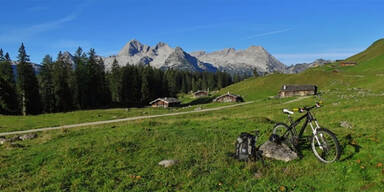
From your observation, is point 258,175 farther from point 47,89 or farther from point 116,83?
point 116,83

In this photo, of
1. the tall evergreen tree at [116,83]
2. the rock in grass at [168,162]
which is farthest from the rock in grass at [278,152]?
the tall evergreen tree at [116,83]

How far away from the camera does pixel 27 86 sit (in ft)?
217

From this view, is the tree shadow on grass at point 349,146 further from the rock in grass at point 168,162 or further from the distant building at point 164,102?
the distant building at point 164,102

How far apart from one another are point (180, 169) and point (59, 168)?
235 inches

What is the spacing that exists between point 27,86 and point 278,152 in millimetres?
74922

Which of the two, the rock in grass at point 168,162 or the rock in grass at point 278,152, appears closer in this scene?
the rock in grass at point 278,152

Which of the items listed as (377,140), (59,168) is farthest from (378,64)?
(59,168)

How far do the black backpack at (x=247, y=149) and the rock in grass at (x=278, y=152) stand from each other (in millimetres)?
485

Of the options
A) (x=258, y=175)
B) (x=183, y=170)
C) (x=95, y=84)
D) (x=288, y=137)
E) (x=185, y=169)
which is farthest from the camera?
(x=95, y=84)

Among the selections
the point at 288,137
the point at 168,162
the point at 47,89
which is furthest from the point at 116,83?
the point at 288,137

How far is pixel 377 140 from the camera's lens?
10.1 metres

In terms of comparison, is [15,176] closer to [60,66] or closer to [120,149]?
[120,149]

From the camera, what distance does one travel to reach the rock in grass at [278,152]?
410 inches

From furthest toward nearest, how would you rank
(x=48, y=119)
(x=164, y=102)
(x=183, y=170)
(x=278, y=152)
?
(x=164, y=102) → (x=48, y=119) → (x=278, y=152) → (x=183, y=170)
